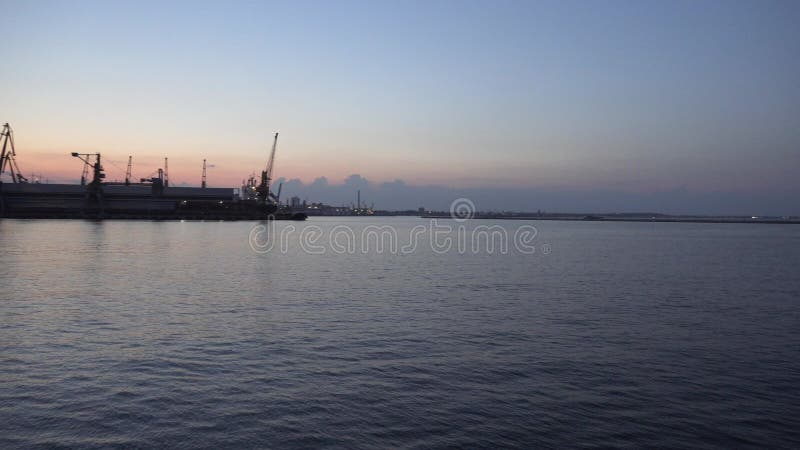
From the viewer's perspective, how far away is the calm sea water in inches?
524

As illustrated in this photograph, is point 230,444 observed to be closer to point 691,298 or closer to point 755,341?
point 755,341

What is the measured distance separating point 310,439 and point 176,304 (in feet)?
67.8

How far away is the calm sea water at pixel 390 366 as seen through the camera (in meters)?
13.3

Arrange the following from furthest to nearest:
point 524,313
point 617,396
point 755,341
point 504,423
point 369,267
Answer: point 369,267 < point 524,313 < point 755,341 < point 617,396 < point 504,423

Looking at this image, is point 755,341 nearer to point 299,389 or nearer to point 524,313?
point 524,313

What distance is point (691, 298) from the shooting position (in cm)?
3669

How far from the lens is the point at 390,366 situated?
61.8 ft

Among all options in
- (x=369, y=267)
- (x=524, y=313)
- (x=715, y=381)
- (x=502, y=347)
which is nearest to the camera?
(x=715, y=381)

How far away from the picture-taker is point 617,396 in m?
16.1

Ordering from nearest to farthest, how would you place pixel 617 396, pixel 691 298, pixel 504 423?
pixel 504 423 → pixel 617 396 → pixel 691 298

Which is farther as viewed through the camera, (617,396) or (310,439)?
(617,396)

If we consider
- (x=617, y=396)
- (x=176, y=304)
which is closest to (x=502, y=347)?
(x=617, y=396)

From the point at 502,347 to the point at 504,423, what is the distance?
26.8 feet

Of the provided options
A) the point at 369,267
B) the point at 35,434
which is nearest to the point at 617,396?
the point at 35,434
